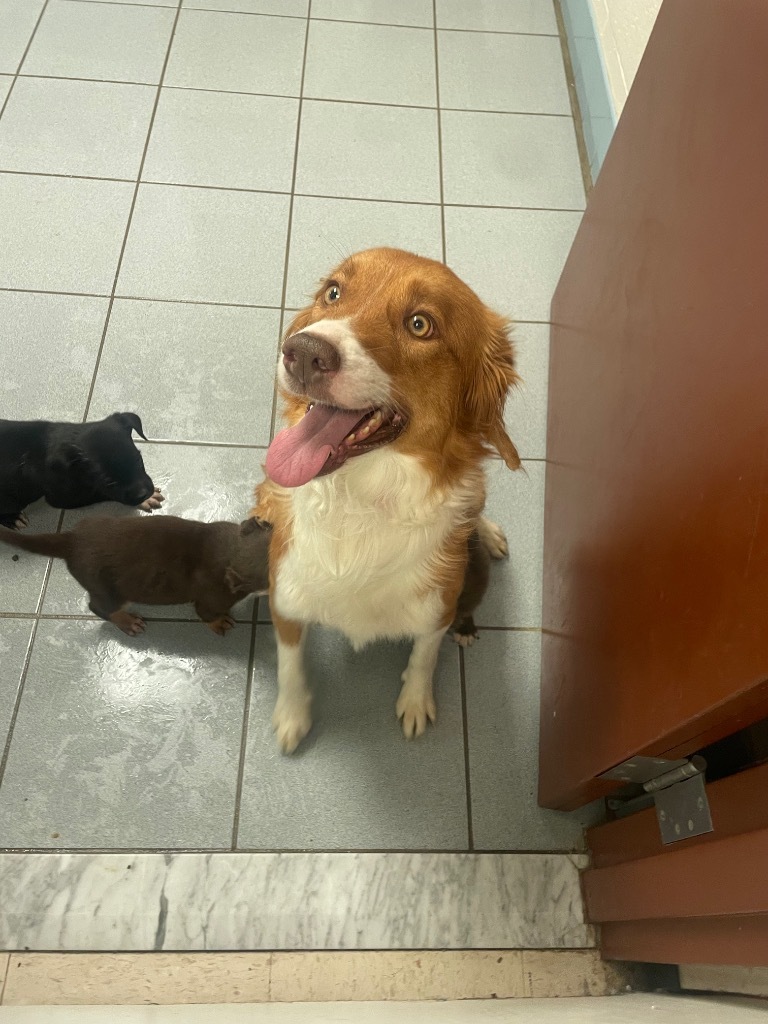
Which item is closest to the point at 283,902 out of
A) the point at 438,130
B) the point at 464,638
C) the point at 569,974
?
the point at 569,974

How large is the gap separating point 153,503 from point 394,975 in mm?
1719

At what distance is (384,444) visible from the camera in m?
1.67

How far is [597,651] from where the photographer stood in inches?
Answer: 72.7

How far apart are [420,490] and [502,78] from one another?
3368 mm

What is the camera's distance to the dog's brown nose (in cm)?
146

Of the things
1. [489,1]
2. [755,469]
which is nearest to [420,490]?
[755,469]

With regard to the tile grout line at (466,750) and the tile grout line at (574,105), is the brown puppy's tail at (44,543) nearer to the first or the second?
the tile grout line at (466,750)

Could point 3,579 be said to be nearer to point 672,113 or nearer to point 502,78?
point 672,113

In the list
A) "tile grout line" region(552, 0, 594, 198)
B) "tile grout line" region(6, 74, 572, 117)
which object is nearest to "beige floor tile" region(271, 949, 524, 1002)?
"tile grout line" region(552, 0, 594, 198)

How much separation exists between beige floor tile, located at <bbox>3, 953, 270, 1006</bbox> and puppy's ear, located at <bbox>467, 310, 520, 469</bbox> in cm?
157

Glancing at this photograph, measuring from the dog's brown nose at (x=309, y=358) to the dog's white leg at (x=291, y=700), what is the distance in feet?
3.20

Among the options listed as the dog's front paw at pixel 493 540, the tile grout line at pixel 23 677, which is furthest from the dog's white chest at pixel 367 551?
the tile grout line at pixel 23 677

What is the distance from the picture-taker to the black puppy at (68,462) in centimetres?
245

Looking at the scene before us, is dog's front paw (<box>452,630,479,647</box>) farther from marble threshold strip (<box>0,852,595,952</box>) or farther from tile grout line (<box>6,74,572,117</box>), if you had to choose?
tile grout line (<box>6,74,572,117</box>)
